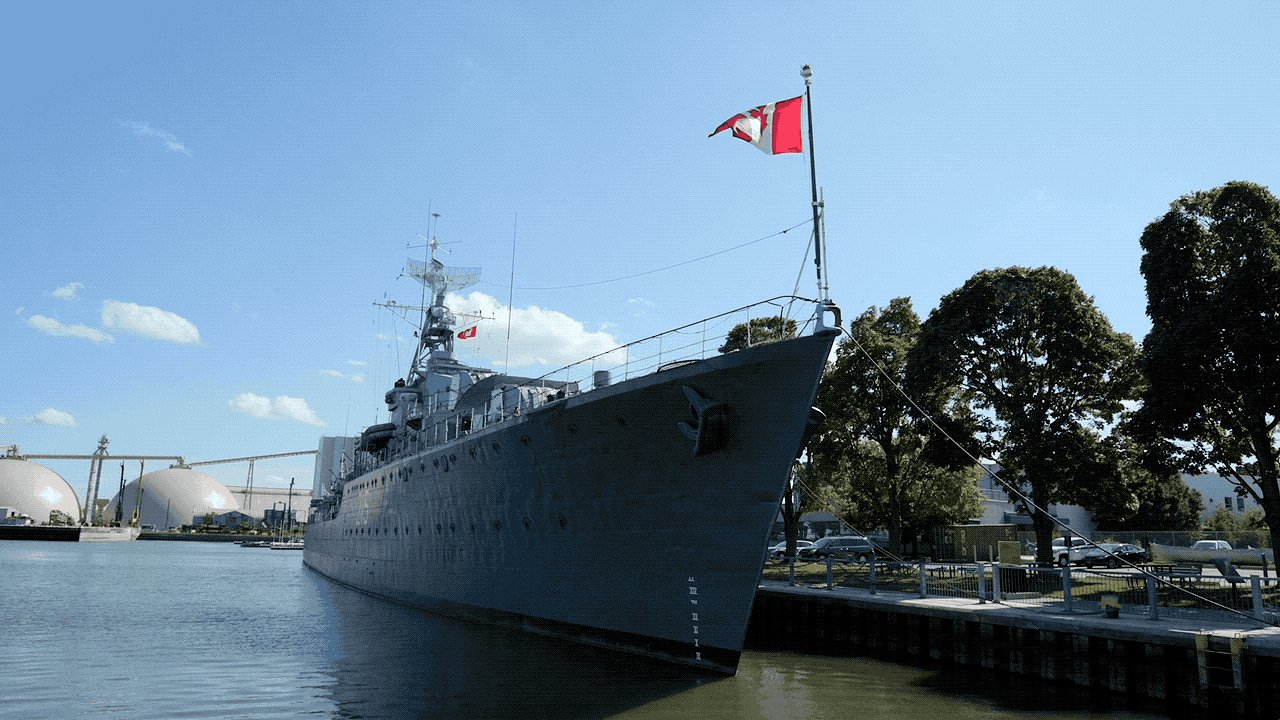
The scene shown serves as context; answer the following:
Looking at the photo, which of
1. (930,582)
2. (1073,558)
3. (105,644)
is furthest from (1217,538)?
(105,644)

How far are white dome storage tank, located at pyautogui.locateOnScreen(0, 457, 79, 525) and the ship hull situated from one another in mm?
133114

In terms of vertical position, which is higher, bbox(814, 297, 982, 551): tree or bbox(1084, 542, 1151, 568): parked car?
bbox(814, 297, 982, 551): tree

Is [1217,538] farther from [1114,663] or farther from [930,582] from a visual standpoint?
[1114,663]

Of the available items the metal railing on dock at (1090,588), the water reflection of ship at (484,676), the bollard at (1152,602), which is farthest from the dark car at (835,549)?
the bollard at (1152,602)

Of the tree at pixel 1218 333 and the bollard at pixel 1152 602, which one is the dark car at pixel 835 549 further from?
the bollard at pixel 1152 602

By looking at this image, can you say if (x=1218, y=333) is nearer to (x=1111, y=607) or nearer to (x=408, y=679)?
(x=1111, y=607)

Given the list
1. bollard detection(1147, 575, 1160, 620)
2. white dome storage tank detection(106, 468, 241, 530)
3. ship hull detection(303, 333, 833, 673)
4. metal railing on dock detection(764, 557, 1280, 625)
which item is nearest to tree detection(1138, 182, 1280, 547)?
metal railing on dock detection(764, 557, 1280, 625)

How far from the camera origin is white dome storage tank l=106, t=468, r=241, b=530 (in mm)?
130875

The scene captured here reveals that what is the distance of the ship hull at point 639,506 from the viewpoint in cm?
1217

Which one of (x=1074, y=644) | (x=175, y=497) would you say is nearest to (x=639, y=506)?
(x=1074, y=644)

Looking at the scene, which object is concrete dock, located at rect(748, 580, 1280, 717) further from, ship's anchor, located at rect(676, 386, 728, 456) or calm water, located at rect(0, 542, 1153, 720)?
ship's anchor, located at rect(676, 386, 728, 456)

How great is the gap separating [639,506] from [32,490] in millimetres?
141819

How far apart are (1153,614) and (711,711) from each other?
7.82 meters

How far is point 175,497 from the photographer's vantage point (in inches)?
5192
